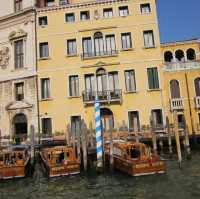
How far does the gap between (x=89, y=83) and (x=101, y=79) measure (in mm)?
891

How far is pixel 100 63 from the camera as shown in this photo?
804 inches

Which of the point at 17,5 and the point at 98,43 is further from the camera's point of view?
the point at 17,5

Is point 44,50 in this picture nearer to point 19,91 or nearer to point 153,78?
point 19,91

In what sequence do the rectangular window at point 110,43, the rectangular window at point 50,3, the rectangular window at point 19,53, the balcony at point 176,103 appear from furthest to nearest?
the rectangular window at point 50,3, the rectangular window at point 19,53, the rectangular window at point 110,43, the balcony at point 176,103

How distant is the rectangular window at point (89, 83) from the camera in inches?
805

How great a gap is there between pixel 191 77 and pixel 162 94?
2482 millimetres

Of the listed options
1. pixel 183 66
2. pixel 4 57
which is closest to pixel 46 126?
pixel 4 57

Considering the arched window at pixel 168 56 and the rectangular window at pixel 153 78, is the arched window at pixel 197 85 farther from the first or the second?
the arched window at pixel 168 56

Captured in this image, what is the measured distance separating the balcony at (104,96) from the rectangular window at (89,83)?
1.30 ft

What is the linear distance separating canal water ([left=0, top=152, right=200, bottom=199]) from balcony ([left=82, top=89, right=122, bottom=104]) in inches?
317

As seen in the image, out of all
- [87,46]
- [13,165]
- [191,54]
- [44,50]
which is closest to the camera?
[13,165]

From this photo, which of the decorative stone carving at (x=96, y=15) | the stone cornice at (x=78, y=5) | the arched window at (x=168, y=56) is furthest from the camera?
the arched window at (x=168, y=56)

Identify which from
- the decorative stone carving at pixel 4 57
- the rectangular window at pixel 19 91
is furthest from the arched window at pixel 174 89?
the decorative stone carving at pixel 4 57

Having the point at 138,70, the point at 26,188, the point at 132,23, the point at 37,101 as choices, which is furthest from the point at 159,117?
the point at 26,188
